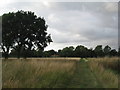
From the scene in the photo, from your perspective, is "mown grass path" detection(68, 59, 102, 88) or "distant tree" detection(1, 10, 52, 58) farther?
"distant tree" detection(1, 10, 52, 58)

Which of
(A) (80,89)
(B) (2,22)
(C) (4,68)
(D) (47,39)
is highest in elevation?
(B) (2,22)

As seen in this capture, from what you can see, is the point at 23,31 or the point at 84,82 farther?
the point at 23,31

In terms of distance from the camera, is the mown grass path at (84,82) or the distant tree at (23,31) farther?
the distant tree at (23,31)

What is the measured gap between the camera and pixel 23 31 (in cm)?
3647

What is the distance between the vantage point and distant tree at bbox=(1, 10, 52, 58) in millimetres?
36312

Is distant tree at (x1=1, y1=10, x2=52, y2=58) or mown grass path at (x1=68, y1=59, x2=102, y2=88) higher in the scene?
distant tree at (x1=1, y1=10, x2=52, y2=58)

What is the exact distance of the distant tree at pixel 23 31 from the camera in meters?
36.3

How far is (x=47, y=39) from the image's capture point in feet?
124

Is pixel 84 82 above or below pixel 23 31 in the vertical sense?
below

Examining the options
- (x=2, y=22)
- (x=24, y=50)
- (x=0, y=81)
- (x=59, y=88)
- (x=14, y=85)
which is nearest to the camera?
(x=14, y=85)

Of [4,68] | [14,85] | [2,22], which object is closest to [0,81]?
[14,85]

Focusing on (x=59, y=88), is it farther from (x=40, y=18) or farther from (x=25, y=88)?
(x=40, y=18)

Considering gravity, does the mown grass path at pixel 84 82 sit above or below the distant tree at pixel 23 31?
below

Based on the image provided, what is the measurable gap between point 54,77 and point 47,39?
28.4 meters
